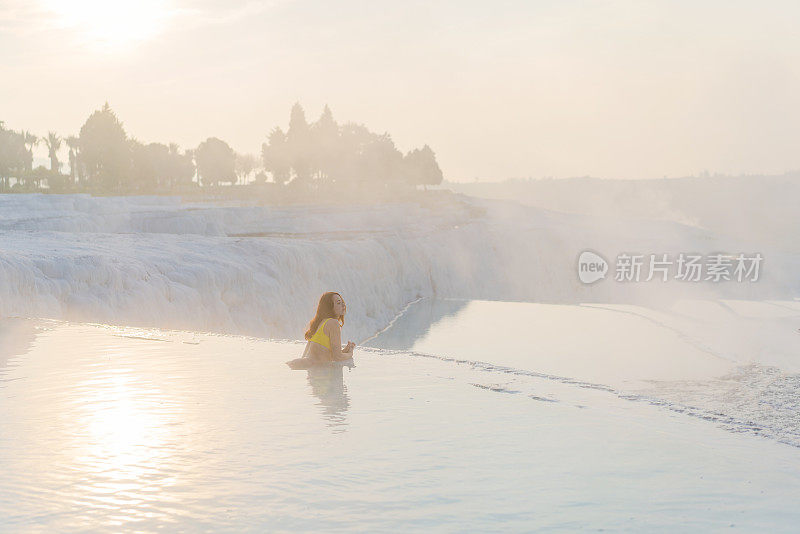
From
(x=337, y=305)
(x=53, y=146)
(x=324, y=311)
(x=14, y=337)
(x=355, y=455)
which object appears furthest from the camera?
(x=53, y=146)

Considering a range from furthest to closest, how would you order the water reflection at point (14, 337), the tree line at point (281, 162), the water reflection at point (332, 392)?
the tree line at point (281, 162), the water reflection at point (14, 337), the water reflection at point (332, 392)

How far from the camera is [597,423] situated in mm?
9570

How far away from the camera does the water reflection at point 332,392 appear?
30.3 feet

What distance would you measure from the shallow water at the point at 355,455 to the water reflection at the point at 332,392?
0.16 feet

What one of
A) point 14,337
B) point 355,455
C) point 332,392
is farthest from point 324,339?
point 14,337

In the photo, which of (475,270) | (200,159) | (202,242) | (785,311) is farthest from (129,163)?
(785,311)

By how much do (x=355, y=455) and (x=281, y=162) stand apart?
11305cm

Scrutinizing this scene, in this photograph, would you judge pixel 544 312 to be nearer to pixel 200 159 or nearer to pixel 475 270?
pixel 475 270

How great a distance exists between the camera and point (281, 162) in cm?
11812

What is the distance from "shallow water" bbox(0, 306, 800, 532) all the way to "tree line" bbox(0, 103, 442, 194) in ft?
286

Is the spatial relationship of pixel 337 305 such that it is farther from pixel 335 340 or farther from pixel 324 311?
pixel 335 340

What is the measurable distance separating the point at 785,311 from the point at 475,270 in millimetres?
25055

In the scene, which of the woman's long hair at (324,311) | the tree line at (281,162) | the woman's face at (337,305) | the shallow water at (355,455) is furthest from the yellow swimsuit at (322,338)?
the tree line at (281,162)

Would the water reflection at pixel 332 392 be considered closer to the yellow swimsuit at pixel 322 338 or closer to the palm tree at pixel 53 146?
the yellow swimsuit at pixel 322 338
